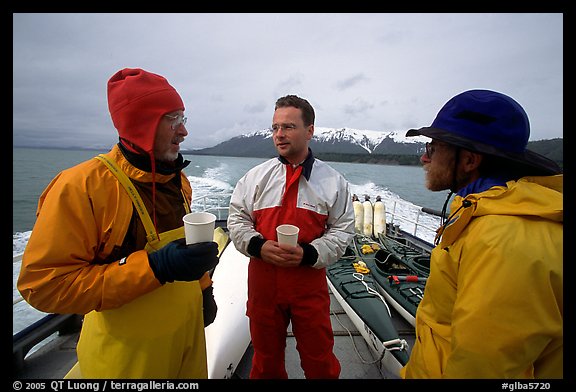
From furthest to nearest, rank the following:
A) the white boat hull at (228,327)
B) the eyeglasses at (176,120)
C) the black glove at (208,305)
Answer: the white boat hull at (228,327), the black glove at (208,305), the eyeglasses at (176,120)

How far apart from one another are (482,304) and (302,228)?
119cm

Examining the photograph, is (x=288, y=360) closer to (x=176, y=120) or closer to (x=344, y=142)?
(x=176, y=120)

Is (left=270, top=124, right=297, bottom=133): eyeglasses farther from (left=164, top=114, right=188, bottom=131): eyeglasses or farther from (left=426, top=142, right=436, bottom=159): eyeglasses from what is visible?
(left=426, top=142, right=436, bottom=159): eyeglasses

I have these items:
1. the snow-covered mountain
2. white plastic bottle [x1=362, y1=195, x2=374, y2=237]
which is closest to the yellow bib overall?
white plastic bottle [x1=362, y1=195, x2=374, y2=237]

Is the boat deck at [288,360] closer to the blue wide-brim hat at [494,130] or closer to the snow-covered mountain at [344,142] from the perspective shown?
the blue wide-brim hat at [494,130]

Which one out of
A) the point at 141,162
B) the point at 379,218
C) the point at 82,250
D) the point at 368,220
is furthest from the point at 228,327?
the point at 379,218

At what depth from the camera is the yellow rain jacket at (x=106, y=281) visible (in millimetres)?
1021

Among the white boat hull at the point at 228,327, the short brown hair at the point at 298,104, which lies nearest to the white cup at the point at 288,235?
the short brown hair at the point at 298,104

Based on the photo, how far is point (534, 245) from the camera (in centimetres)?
85

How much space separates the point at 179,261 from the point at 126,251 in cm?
31

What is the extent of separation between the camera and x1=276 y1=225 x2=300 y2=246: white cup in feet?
5.26
